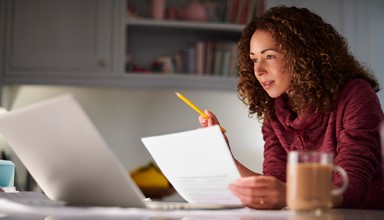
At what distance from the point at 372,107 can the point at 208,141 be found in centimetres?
69

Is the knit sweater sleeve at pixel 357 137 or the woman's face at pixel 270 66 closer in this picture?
the knit sweater sleeve at pixel 357 137

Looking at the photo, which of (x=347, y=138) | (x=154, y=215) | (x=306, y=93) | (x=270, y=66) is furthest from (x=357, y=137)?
(x=154, y=215)

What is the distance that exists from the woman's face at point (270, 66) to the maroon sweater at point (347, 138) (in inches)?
3.7

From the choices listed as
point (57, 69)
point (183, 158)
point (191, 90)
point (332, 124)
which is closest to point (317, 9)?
Answer: point (191, 90)

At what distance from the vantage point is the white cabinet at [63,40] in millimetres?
3502

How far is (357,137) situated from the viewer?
5.13ft

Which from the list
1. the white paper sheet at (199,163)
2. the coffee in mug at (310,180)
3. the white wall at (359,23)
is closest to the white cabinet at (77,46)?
the white wall at (359,23)

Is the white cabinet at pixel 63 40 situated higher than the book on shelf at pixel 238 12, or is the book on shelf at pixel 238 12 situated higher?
A: the book on shelf at pixel 238 12

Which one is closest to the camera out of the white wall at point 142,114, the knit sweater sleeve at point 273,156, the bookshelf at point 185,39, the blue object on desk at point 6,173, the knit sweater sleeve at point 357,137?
the knit sweater sleeve at point 357,137

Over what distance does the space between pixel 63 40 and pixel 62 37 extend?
18mm

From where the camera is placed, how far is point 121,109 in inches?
149

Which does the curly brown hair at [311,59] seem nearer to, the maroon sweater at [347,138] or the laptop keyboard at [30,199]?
the maroon sweater at [347,138]

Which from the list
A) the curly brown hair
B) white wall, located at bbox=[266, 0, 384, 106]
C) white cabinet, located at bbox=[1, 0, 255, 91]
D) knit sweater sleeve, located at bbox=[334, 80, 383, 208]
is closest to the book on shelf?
white wall, located at bbox=[266, 0, 384, 106]

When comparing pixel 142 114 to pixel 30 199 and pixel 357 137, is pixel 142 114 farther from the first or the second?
pixel 30 199
